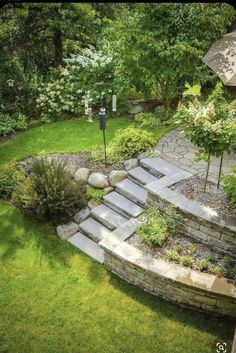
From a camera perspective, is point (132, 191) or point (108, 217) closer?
point (108, 217)

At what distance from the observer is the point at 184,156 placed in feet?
27.9

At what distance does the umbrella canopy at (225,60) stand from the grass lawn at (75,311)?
464cm

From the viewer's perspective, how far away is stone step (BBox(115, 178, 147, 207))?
7.43 m

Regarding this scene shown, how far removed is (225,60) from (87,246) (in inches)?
199

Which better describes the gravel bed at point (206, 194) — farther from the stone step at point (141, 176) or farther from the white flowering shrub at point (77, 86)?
the white flowering shrub at point (77, 86)

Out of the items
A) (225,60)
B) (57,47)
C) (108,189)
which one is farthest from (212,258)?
(57,47)

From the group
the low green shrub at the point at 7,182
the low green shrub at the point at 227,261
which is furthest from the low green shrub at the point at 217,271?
the low green shrub at the point at 7,182

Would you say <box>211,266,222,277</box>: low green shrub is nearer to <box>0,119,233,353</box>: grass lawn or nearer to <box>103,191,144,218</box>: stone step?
<box>0,119,233,353</box>: grass lawn

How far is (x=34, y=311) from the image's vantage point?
222 inches

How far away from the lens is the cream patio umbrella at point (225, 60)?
7.39 meters

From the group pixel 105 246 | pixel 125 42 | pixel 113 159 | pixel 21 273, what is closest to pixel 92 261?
pixel 105 246

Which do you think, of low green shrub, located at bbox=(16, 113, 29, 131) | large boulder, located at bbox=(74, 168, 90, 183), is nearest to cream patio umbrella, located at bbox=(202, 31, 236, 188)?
large boulder, located at bbox=(74, 168, 90, 183)

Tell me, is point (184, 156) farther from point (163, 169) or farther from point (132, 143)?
point (132, 143)

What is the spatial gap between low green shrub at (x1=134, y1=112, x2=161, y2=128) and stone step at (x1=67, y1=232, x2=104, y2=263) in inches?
167
